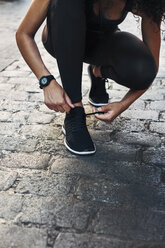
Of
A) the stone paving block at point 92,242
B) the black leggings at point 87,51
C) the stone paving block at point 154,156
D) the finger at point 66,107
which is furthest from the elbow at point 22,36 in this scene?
the stone paving block at point 92,242

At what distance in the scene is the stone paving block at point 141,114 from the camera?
2510 millimetres

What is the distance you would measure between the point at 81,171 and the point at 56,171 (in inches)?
4.8

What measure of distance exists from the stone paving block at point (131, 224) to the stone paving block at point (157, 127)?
2.69 feet

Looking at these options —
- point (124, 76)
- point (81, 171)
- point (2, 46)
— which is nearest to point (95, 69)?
point (124, 76)

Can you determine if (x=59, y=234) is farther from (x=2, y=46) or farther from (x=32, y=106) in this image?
(x=2, y=46)

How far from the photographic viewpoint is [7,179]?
70.2 inches

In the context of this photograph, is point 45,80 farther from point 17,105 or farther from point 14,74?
point 14,74

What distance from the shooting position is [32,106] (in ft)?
8.79

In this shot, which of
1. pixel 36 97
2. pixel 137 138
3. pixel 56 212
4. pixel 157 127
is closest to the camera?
pixel 56 212

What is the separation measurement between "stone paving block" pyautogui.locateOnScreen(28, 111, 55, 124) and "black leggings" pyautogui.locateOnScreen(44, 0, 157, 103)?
459 mm

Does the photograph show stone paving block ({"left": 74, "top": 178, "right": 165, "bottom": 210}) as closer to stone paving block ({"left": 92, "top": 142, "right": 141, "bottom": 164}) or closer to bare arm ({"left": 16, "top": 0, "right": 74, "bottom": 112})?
stone paving block ({"left": 92, "top": 142, "right": 141, "bottom": 164})

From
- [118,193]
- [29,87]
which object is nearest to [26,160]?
[118,193]

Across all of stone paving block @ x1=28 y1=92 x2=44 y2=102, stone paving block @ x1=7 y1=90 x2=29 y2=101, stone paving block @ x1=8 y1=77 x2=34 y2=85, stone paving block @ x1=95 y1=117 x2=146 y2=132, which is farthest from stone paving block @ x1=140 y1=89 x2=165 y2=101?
stone paving block @ x1=8 y1=77 x2=34 y2=85

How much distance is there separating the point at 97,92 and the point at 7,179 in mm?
1111
